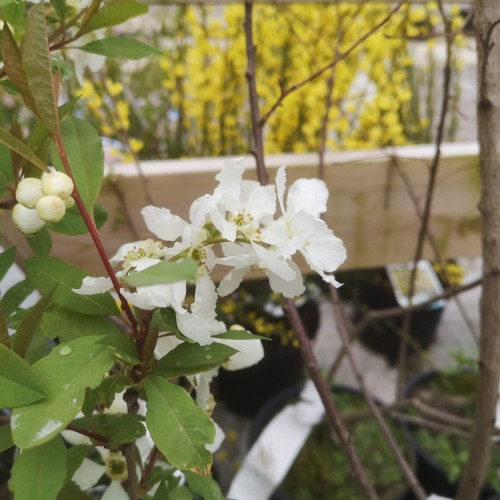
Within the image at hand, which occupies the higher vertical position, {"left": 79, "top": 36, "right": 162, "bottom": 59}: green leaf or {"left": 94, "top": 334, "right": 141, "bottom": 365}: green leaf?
{"left": 79, "top": 36, "right": 162, "bottom": 59}: green leaf

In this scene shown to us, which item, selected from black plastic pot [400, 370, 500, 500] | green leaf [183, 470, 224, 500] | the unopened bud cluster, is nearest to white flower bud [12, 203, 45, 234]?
the unopened bud cluster

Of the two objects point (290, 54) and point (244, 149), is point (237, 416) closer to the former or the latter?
point (244, 149)

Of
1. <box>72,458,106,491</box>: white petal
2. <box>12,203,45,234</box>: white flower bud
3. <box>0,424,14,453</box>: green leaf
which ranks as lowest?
<box>72,458,106,491</box>: white petal

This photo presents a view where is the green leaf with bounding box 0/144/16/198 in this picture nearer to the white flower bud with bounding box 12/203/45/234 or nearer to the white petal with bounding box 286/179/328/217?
the white flower bud with bounding box 12/203/45/234

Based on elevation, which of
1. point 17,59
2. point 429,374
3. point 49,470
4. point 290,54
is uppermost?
point 17,59

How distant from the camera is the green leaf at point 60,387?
0.28 metres

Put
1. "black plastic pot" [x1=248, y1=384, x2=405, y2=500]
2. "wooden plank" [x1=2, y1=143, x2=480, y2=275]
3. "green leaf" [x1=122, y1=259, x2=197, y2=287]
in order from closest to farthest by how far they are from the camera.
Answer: "green leaf" [x1=122, y1=259, x2=197, y2=287] → "wooden plank" [x1=2, y1=143, x2=480, y2=275] → "black plastic pot" [x1=248, y1=384, x2=405, y2=500]

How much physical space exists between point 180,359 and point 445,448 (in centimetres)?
93

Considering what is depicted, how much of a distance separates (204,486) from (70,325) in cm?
16

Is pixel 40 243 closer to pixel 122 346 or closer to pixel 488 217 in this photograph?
pixel 122 346

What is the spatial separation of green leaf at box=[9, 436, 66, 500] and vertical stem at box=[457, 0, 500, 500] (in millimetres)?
386

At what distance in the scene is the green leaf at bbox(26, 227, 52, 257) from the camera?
0.44 metres

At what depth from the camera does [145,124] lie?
1.71 m

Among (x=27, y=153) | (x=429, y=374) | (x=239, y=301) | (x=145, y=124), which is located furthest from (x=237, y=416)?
(x=27, y=153)
